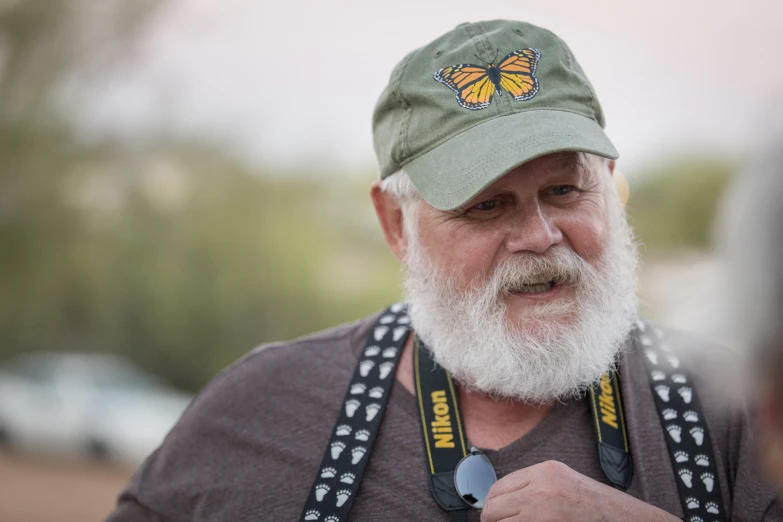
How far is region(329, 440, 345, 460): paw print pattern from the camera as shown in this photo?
6.89ft

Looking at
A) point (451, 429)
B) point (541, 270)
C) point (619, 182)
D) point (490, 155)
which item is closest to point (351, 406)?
point (451, 429)

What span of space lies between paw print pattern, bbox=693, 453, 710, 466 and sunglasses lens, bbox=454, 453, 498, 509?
0.51 metres

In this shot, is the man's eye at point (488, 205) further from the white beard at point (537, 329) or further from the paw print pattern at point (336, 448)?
the paw print pattern at point (336, 448)

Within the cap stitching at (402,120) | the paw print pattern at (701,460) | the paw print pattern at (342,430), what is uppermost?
the cap stitching at (402,120)

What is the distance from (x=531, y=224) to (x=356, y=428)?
0.77 metres

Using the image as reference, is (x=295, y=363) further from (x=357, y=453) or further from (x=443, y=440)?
(x=443, y=440)

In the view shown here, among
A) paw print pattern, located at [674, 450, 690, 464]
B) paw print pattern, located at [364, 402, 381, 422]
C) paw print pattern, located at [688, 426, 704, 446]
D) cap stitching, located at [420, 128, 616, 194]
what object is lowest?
paw print pattern, located at [674, 450, 690, 464]

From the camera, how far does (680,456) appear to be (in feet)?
6.22

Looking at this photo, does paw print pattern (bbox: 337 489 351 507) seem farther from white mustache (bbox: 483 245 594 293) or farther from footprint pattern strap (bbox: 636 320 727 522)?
footprint pattern strap (bbox: 636 320 727 522)

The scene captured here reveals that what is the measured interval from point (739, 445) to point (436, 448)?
79 cm

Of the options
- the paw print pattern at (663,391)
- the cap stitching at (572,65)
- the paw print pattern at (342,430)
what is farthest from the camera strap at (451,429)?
the cap stitching at (572,65)

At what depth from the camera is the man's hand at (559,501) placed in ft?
5.60

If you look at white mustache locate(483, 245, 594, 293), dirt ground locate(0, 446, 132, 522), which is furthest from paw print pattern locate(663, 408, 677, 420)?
dirt ground locate(0, 446, 132, 522)

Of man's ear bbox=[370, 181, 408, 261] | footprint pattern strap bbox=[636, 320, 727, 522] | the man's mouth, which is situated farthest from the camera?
man's ear bbox=[370, 181, 408, 261]
